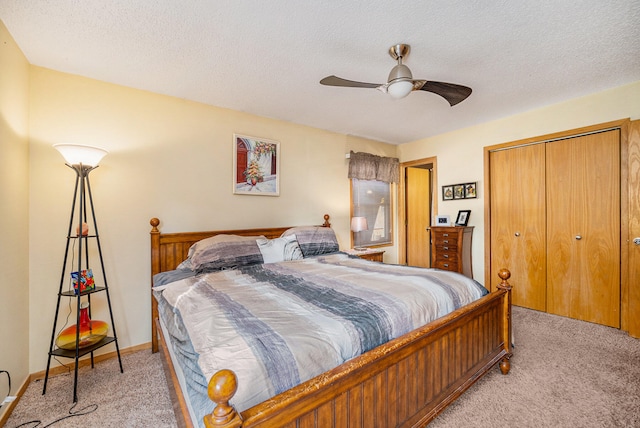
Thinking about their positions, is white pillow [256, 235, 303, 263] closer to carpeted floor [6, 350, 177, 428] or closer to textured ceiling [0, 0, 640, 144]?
carpeted floor [6, 350, 177, 428]

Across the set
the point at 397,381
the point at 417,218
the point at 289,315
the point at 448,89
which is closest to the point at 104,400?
the point at 289,315

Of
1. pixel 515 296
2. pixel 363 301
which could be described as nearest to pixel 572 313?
pixel 515 296

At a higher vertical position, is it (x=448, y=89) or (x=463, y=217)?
(x=448, y=89)

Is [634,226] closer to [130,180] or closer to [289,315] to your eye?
[289,315]

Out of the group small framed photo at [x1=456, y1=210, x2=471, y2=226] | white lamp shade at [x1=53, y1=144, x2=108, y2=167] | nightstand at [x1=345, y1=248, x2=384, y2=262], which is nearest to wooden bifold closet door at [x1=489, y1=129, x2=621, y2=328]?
small framed photo at [x1=456, y1=210, x2=471, y2=226]

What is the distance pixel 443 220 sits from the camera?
4035 millimetres

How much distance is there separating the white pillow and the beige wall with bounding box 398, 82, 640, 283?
2578mm

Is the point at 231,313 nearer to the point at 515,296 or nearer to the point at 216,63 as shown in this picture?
the point at 216,63

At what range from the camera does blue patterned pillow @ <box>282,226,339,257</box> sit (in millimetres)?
2936

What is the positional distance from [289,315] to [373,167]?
3.45 meters

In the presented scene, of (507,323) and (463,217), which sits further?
(463,217)

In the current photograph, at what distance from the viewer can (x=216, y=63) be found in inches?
87.0

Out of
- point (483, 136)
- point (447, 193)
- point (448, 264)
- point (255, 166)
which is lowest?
point (448, 264)

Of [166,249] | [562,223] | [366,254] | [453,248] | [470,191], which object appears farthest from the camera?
[470,191]
